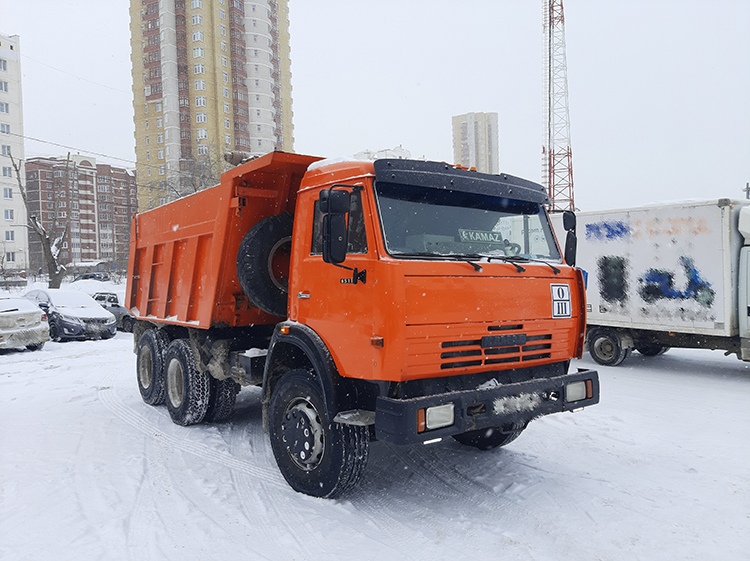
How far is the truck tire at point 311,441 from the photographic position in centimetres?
434

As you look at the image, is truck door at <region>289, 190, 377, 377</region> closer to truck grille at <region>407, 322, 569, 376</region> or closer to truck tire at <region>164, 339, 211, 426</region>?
truck grille at <region>407, 322, 569, 376</region>

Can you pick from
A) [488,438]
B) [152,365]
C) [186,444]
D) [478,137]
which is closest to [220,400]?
[186,444]

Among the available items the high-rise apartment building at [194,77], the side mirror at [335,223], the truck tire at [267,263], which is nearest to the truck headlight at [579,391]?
the side mirror at [335,223]

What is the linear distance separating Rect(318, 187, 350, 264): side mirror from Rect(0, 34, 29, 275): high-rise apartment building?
2677 inches

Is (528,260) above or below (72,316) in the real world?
above

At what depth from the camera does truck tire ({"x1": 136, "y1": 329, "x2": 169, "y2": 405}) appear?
7.89m

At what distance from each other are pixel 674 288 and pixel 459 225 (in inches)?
285

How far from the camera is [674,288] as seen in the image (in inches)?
393

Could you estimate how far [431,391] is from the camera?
13.4ft

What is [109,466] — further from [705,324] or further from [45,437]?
[705,324]

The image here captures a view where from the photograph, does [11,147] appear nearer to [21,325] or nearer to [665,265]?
[21,325]

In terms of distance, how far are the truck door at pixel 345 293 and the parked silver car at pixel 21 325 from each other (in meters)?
11.8

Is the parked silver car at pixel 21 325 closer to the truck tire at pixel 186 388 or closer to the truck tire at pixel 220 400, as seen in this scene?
the truck tire at pixel 186 388

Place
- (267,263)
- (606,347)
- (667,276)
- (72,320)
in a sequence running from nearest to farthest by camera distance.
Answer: (267,263) < (667,276) < (606,347) < (72,320)
